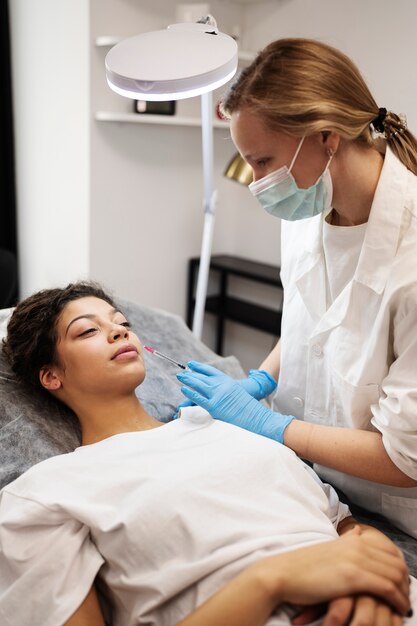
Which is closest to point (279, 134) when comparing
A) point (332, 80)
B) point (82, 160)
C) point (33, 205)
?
point (332, 80)

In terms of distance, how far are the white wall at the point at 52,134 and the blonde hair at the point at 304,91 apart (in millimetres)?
1521

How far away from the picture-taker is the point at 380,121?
1131 millimetres

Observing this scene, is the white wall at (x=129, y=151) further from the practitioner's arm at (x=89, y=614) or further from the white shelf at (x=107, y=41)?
the practitioner's arm at (x=89, y=614)

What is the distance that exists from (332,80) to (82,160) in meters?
1.66

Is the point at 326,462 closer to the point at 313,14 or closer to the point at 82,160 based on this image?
the point at 82,160

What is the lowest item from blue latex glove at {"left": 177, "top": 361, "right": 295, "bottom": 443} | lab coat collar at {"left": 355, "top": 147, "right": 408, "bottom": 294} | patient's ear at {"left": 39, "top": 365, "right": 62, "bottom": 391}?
patient's ear at {"left": 39, "top": 365, "right": 62, "bottom": 391}

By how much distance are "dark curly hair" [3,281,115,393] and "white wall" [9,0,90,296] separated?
1.22 m

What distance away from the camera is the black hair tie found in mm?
1121

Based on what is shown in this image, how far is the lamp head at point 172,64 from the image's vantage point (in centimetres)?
116

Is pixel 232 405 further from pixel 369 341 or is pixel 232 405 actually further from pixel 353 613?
pixel 353 613

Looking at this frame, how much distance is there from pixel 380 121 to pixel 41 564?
1.04 meters

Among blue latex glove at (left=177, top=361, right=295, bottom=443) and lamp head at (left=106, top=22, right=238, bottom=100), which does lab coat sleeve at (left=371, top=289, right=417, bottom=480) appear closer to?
blue latex glove at (left=177, top=361, right=295, bottom=443)

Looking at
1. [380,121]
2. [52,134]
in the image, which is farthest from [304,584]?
[52,134]

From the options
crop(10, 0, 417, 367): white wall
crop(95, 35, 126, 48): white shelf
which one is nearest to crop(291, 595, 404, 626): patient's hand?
crop(10, 0, 417, 367): white wall
